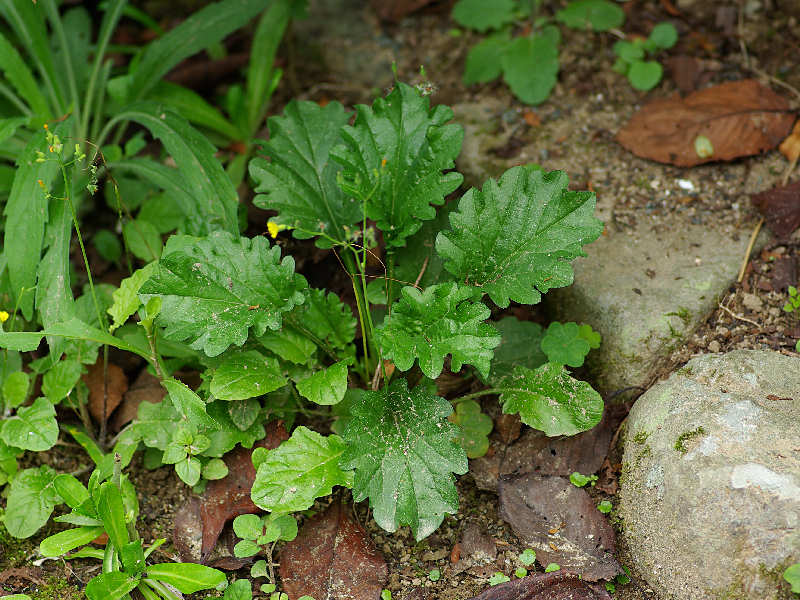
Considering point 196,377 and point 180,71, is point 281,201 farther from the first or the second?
point 180,71

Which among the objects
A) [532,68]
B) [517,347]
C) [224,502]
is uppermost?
[532,68]

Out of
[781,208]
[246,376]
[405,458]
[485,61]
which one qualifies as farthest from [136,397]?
[781,208]

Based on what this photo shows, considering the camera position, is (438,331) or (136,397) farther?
(136,397)

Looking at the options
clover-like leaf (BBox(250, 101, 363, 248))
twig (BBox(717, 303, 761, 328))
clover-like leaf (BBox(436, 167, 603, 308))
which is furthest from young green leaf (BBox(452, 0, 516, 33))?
twig (BBox(717, 303, 761, 328))

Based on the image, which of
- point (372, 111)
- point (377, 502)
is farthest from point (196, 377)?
point (372, 111)

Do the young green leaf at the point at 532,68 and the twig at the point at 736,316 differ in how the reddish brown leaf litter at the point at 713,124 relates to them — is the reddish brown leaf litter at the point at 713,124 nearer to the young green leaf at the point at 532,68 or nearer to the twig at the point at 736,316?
the young green leaf at the point at 532,68

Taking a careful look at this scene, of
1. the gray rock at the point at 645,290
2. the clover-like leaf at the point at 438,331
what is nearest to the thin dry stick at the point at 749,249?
the gray rock at the point at 645,290

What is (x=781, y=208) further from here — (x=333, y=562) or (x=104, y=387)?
(x=104, y=387)

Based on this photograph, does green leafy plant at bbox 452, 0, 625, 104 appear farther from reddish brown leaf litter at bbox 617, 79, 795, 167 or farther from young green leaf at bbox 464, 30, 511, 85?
reddish brown leaf litter at bbox 617, 79, 795, 167
